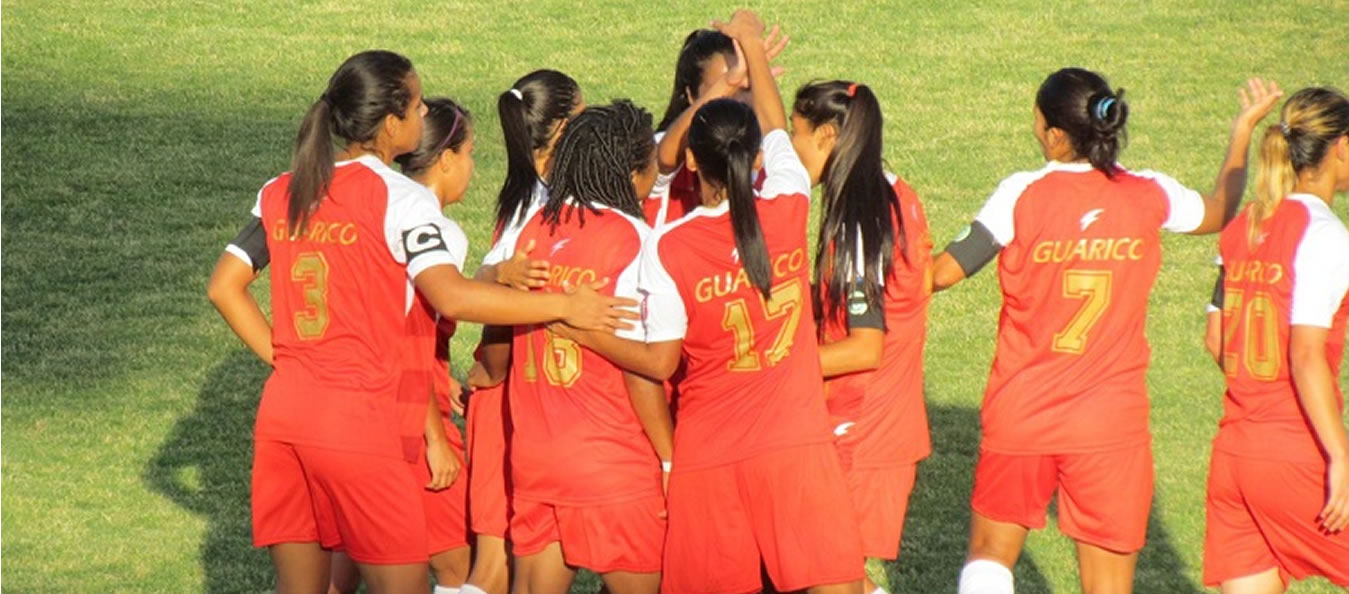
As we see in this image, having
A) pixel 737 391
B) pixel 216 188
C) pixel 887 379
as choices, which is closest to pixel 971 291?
pixel 216 188

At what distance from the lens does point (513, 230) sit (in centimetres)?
611

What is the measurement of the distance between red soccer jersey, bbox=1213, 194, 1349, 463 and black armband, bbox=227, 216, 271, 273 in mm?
2853

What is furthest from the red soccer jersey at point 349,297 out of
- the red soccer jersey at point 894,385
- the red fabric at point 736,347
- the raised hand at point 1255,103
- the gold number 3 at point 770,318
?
the raised hand at point 1255,103

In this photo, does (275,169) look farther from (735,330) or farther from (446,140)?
(735,330)

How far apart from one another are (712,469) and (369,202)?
3.94 ft

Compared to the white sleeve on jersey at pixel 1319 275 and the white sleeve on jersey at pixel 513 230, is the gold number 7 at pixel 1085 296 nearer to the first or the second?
the white sleeve on jersey at pixel 1319 275

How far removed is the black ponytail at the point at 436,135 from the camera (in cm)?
635

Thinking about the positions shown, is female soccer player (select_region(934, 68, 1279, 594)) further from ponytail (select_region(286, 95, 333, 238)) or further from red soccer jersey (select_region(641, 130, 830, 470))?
ponytail (select_region(286, 95, 333, 238))

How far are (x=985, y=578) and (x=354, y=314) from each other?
2.00 metres

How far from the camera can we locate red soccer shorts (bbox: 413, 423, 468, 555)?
6.38 metres

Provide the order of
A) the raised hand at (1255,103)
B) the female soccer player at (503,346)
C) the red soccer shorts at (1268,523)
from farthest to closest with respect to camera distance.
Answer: the raised hand at (1255,103) < the female soccer player at (503,346) < the red soccer shorts at (1268,523)

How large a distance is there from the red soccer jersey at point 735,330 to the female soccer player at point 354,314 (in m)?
0.17

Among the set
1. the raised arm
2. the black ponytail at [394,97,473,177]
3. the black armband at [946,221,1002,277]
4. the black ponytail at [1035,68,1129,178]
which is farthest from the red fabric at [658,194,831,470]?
the raised arm

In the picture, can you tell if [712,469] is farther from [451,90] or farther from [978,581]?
[451,90]
